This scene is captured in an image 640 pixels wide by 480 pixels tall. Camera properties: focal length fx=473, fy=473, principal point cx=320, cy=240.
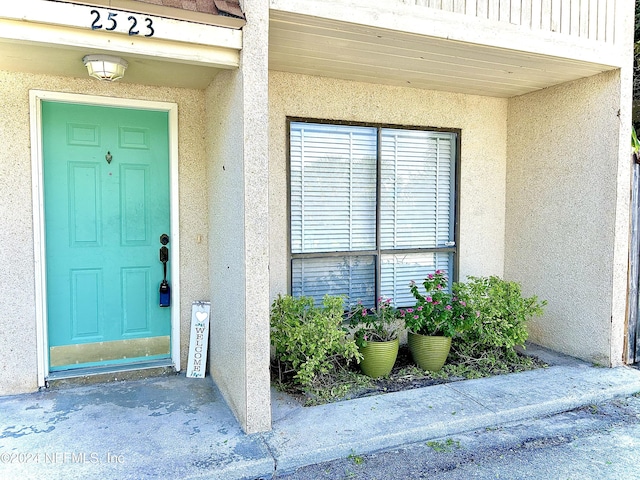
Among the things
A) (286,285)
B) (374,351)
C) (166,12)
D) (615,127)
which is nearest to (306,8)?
(166,12)

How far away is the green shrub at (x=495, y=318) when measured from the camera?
14.8 feet

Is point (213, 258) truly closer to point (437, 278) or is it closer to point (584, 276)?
point (437, 278)

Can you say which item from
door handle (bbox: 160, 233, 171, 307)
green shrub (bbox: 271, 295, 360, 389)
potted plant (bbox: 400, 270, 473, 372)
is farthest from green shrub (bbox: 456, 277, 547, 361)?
door handle (bbox: 160, 233, 171, 307)

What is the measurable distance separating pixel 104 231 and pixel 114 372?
1.21m

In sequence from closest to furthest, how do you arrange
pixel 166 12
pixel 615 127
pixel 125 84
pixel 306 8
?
pixel 166 12
pixel 306 8
pixel 125 84
pixel 615 127

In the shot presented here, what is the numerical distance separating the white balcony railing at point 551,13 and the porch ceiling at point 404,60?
24cm

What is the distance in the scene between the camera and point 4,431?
123 inches

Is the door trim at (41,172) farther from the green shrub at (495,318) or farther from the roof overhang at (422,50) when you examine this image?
the green shrub at (495,318)

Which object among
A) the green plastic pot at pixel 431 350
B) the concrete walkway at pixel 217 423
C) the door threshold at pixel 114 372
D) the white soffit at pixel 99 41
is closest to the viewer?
the white soffit at pixel 99 41

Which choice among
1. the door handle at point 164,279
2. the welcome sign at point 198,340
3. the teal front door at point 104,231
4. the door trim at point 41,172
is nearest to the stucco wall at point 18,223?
the door trim at point 41,172

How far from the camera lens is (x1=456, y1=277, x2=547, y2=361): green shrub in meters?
4.50

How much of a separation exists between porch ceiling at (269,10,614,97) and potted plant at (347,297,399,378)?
2.19 m

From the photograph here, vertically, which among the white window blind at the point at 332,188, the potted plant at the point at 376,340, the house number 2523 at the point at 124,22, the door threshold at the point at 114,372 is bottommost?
the door threshold at the point at 114,372

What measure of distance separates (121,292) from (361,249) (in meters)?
2.33
